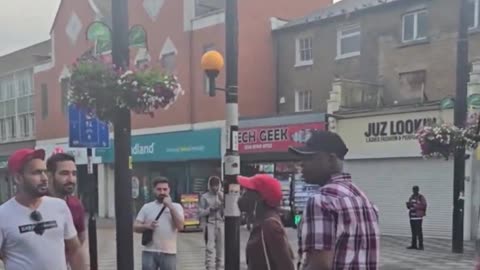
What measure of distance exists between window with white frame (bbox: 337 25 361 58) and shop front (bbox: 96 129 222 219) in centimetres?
591

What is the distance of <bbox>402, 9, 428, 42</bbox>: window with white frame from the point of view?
23906mm

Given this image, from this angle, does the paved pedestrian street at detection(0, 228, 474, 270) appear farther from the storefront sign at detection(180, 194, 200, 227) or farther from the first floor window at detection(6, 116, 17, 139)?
the first floor window at detection(6, 116, 17, 139)

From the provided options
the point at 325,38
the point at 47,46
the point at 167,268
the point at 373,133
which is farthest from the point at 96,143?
the point at 47,46

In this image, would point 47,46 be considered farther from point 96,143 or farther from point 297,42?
point 96,143

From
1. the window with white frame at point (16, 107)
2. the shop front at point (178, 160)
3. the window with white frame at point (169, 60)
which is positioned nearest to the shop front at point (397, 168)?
the shop front at point (178, 160)

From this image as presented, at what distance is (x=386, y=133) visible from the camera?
70.9 ft

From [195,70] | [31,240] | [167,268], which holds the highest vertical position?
[195,70]

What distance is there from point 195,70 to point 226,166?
20.5m

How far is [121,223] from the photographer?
8.14 metres

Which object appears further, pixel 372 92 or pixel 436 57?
pixel 372 92

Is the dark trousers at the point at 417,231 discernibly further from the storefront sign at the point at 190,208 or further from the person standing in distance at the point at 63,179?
the person standing in distance at the point at 63,179

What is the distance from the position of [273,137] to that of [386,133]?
16.3 ft

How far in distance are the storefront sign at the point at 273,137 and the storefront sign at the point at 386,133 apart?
131cm

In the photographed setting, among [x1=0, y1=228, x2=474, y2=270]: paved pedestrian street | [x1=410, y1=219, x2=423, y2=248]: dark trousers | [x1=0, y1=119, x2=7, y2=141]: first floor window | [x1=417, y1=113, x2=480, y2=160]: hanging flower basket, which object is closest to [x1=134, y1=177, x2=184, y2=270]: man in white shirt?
[x1=0, y1=228, x2=474, y2=270]: paved pedestrian street
